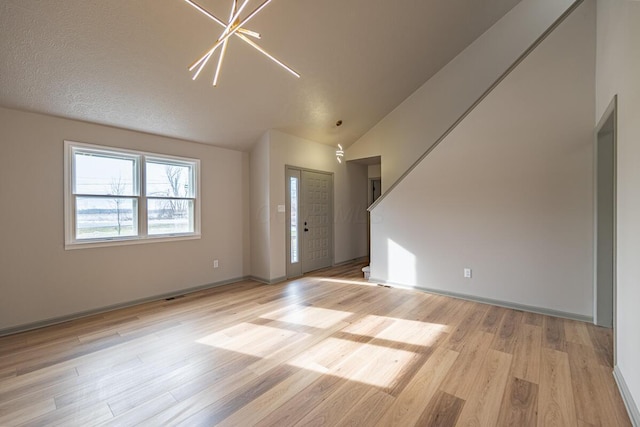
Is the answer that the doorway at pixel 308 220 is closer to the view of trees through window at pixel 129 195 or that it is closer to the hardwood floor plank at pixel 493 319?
the view of trees through window at pixel 129 195

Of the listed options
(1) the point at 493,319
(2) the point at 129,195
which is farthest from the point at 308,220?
(1) the point at 493,319

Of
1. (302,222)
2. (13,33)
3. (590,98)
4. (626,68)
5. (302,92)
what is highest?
(302,92)

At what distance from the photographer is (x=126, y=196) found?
396 centimetres

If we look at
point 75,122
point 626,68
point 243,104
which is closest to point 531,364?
point 626,68

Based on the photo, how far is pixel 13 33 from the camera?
7.82 ft

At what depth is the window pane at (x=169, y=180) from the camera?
14.0ft

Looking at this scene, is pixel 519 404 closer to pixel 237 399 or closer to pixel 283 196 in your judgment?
pixel 237 399

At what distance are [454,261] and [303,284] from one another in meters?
2.52

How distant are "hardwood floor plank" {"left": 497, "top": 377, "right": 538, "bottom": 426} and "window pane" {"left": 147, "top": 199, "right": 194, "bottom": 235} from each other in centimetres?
459

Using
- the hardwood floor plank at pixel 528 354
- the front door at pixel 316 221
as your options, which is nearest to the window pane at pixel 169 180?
the front door at pixel 316 221

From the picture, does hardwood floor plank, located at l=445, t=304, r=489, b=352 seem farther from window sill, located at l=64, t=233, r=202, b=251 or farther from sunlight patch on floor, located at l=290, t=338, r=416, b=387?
window sill, located at l=64, t=233, r=202, b=251

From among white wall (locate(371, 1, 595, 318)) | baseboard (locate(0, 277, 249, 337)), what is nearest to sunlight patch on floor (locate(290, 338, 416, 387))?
white wall (locate(371, 1, 595, 318))

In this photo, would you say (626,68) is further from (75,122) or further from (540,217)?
(75,122)

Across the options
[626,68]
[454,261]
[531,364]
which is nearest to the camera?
[626,68]
